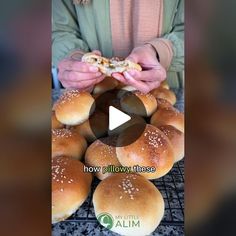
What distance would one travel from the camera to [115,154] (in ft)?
1.69

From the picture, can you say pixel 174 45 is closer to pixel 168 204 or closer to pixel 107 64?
pixel 107 64

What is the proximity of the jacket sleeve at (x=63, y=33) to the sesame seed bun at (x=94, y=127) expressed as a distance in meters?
0.11

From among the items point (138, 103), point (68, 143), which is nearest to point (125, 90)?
point (138, 103)

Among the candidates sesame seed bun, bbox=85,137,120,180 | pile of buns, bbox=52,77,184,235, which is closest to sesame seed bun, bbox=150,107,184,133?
A: pile of buns, bbox=52,77,184,235

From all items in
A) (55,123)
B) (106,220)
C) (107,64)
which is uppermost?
(107,64)

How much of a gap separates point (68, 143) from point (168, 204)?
20 centimetres

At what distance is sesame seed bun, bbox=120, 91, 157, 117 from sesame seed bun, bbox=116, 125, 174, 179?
4 centimetres

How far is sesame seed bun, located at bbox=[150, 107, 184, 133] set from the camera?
1.78ft

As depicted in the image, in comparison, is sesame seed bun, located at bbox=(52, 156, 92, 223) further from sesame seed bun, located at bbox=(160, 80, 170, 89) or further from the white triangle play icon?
sesame seed bun, located at bbox=(160, 80, 170, 89)

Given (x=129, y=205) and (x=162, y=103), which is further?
(x=162, y=103)

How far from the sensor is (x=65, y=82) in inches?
21.5

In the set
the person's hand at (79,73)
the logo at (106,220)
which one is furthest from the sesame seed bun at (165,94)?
the logo at (106,220)
